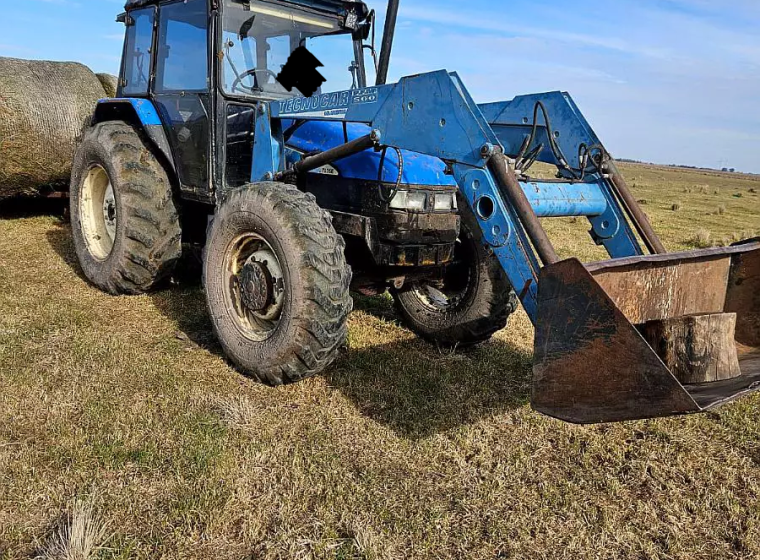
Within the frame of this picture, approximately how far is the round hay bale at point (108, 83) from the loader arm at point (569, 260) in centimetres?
538

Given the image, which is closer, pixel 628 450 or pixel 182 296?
pixel 628 450

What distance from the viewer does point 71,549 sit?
2314 mm

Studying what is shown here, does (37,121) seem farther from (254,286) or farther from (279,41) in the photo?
(254,286)

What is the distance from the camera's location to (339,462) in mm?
3105

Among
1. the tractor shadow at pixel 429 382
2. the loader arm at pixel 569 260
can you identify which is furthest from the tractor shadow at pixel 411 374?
the loader arm at pixel 569 260

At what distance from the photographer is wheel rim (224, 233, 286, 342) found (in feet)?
12.7

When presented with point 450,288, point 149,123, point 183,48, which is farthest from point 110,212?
point 450,288

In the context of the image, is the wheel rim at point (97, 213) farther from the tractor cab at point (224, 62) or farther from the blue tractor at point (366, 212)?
the tractor cab at point (224, 62)

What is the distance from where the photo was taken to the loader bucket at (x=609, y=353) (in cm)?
241

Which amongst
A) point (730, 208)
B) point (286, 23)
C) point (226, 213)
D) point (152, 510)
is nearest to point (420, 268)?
point (226, 213)

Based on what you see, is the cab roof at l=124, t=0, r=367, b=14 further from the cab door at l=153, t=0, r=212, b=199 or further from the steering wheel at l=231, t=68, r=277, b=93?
the steering wheel at l=231, t=68, r=277, b=93

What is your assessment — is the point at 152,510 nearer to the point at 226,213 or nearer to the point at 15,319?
the point at 226,213

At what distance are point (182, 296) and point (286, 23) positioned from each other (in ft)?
7.91

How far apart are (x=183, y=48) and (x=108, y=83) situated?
4694 millimetres
